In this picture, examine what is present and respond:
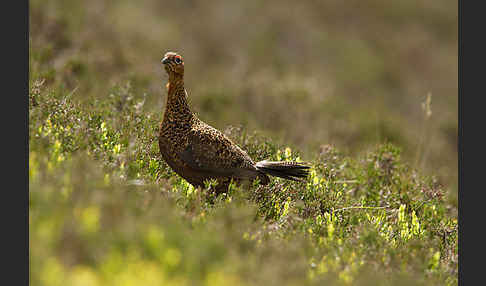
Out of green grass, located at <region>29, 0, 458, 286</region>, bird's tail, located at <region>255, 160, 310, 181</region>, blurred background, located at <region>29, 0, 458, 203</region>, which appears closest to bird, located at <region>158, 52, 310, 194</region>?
bird's tail, located at <region>255, 160, 310, 181</region>

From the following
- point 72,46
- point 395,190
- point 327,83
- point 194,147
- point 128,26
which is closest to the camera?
point 194,147

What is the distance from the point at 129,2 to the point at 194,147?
55.9 ft

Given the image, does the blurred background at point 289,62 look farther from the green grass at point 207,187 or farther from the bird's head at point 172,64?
the bird's head at point 172,64

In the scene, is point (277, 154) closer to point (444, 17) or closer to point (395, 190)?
point (395, 190)

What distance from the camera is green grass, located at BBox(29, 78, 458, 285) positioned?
3.15 meters

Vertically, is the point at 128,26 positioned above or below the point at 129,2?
below

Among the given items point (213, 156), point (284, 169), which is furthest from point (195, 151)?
point (284, 169)

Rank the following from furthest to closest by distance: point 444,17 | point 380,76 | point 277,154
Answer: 1. point 444,17
2. point 380,76
3. point 277,154

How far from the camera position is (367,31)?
25.7 m

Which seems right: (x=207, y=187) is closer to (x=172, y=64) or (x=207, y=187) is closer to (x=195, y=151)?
(x=195, y=151)

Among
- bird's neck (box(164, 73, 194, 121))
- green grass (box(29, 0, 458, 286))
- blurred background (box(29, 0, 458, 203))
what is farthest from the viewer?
blurred background (box(29, 0, 458, 203))

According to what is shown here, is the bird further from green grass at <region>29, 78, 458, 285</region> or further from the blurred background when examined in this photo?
the blurred background

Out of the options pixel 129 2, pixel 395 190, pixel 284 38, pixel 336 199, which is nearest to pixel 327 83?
pixel 284 38

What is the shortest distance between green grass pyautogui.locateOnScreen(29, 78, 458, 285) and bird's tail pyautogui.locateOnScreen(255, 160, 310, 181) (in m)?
0.24
